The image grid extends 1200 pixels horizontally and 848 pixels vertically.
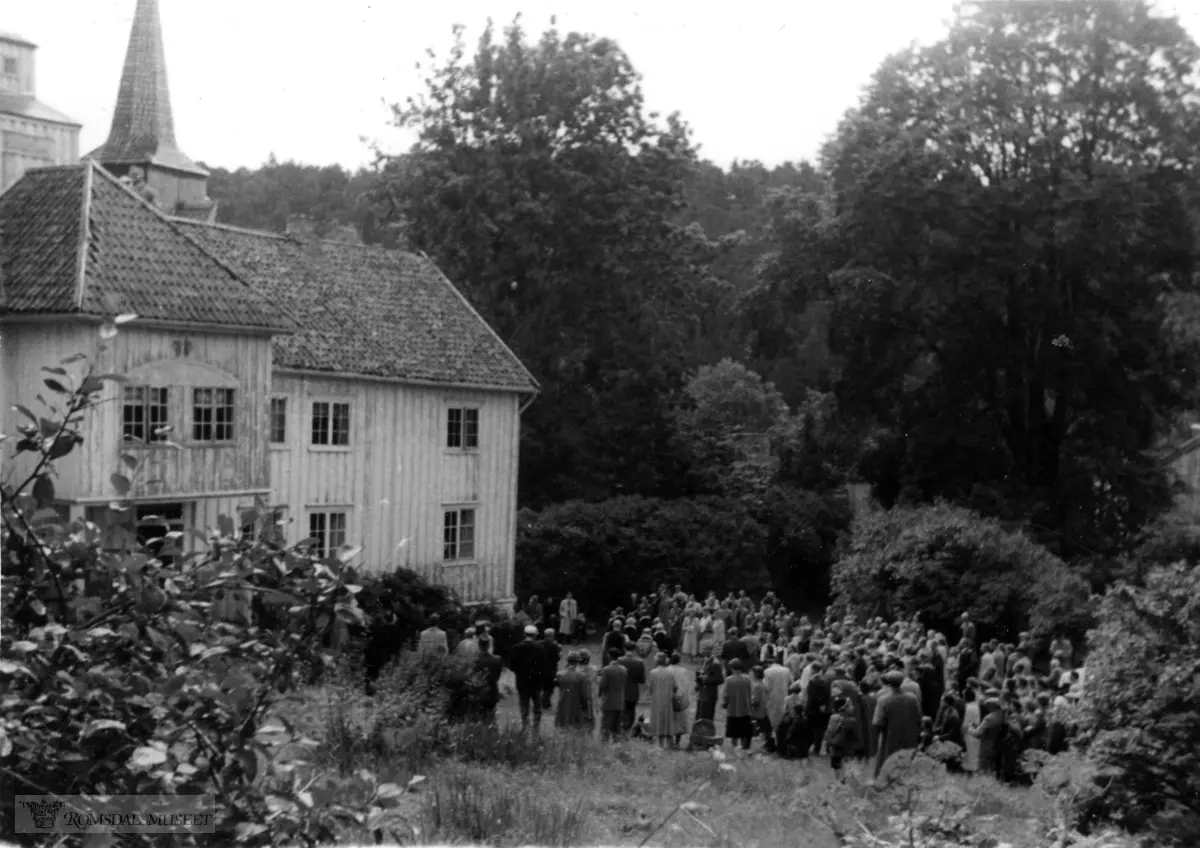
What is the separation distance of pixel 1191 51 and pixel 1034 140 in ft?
14.7

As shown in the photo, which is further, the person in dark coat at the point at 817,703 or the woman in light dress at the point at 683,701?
the woman in light dress at the point at 683,701

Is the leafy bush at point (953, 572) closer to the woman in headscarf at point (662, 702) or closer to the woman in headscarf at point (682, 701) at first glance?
the woman in headscarf at point (682, 701)

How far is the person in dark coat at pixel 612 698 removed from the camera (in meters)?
19.6

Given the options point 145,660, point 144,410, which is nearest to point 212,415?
point 144,410

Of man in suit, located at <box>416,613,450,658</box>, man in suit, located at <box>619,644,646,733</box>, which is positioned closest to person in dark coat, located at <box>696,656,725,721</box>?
man in suit, located at <box>619,644,646,733</box>

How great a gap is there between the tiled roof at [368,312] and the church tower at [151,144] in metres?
1.83

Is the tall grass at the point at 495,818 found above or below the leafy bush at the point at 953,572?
below

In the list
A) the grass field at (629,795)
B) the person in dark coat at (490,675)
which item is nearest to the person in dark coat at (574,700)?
the grass field at (629,795)

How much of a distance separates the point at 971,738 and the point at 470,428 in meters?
17.1

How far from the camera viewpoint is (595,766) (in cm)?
1664

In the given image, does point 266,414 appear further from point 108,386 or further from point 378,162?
point 378,162

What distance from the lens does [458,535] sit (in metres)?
32.4

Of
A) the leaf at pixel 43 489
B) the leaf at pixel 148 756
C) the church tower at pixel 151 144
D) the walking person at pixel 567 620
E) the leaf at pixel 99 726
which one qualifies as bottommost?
the walking person at pixel 567 620

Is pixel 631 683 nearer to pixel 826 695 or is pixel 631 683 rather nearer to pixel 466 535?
pixel 826 695
